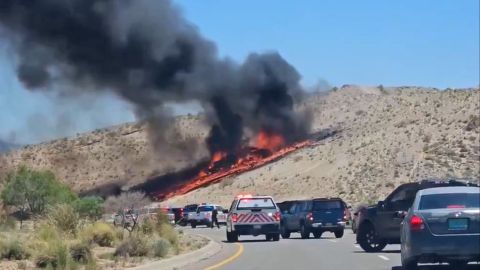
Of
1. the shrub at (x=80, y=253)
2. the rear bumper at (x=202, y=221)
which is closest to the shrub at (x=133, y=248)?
the shrub at (x=80, y=253)

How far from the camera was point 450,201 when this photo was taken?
18.3 meters

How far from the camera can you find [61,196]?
5959cm

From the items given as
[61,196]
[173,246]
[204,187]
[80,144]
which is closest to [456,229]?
[173,246]

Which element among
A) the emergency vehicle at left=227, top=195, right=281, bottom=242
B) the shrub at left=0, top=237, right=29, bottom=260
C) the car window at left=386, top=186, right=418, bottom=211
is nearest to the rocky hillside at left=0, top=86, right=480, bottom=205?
the emergency vehicle at left=227, top=195, right=281, bottom=242

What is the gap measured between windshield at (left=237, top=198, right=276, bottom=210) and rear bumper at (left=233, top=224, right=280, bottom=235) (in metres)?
0.72

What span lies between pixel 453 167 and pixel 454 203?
6174 centimetres

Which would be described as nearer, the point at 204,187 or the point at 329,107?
the point at 204,187

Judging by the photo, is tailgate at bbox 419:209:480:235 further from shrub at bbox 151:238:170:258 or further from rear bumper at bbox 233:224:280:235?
rear bumper at bbox 233:224:280:235

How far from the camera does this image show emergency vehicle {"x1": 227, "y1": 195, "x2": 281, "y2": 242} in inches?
1453

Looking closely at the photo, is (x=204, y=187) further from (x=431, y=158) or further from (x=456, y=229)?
(x=456, y=229)

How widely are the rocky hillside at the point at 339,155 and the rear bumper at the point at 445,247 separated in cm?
5516

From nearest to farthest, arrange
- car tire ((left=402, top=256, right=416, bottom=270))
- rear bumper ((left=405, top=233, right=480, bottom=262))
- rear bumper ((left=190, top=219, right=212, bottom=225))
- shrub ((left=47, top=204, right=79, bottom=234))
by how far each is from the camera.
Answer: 1. rear bumper ((left=405, top=233, right=480, bottom=262))
2. car tire ((left=402, top=256, right=416, bottom=270))
3. shrub ((left=47, top=204, right=79, bottom=234))
4. rear bumper ((left=190, top=219, right=212, bottom=225))

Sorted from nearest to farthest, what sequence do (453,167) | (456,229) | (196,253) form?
1. (456,229)
2. (196,253)
3. (453,167)

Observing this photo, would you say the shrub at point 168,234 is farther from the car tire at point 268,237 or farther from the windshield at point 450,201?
the windshield at point 450,201
